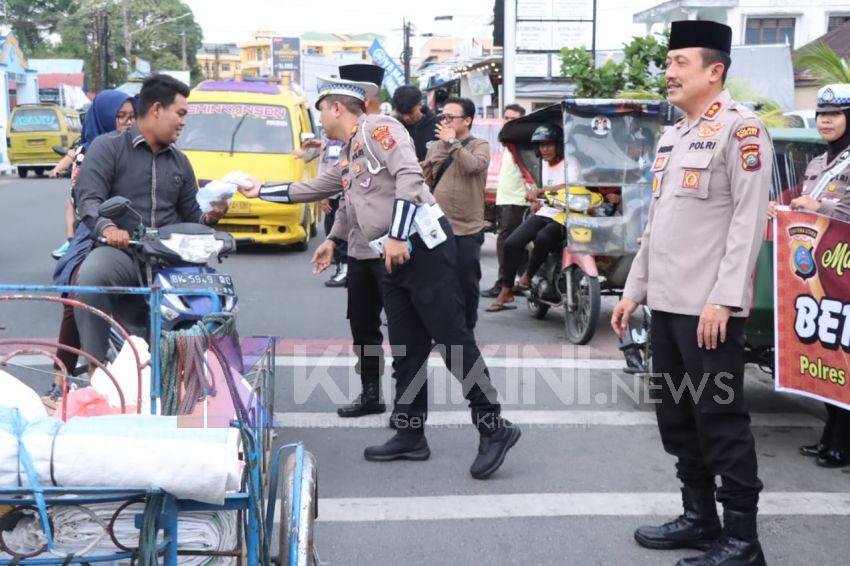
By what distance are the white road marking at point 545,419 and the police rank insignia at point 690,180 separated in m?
2.42

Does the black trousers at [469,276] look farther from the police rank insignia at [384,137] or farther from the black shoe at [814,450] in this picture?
the black shoe at [814,450]

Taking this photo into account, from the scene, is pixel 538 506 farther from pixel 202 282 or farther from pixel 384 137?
pixel 384 137

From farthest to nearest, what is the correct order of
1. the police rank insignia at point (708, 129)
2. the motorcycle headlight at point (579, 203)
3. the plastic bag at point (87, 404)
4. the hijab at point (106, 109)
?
the motorcycle headlight at point (579, 203), the hijab at point (106, 109), the police rank insignia at point (708, 129), the plastic bag at point (87, 404)

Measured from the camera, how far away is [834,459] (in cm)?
523

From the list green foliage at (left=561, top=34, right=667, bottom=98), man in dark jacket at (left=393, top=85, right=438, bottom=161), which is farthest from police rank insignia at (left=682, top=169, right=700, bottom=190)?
green foliage at (left=561, top=34, right=667, bottom=98)

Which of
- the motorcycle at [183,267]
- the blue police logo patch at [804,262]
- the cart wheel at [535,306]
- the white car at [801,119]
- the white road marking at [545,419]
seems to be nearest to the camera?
the motorcycle at [183,267]

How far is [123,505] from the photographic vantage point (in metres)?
2.49

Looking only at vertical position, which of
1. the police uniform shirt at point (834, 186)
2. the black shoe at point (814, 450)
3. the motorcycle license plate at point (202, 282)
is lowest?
the black shoe at point (814, 450)

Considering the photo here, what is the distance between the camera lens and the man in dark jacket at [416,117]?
7.93 metres

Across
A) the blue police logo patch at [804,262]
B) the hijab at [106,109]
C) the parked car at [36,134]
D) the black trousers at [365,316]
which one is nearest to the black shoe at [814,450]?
the blue police logo patch at [804,262]

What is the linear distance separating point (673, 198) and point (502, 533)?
1.57 metres

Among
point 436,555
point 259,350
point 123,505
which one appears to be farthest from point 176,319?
point 123,505

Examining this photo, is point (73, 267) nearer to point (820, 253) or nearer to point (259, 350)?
point (259, 350)

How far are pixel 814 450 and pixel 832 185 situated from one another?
1.40 metres
